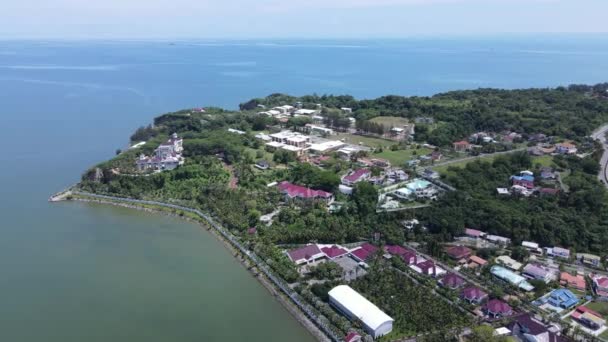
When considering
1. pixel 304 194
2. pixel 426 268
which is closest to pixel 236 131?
pixel 304 194

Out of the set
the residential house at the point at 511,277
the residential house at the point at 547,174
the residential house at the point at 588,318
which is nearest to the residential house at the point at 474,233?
the residential house at the point at 511,277

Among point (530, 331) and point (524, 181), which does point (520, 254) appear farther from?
point (524, 181)

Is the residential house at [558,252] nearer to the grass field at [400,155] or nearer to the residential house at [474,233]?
the residential house at [474,233]

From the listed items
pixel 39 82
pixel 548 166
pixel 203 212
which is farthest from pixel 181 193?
pixel 39 82

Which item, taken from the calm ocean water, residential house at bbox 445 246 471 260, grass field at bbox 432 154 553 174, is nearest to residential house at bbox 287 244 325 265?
the calm ocean water

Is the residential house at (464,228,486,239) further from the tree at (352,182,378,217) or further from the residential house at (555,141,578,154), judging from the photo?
the residential house at (555,141,578,154)

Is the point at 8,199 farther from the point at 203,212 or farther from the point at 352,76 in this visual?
the point at 352,76
